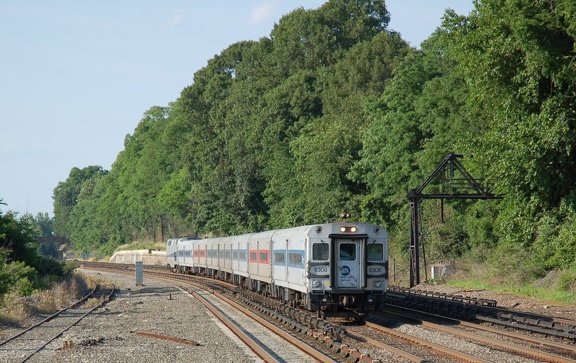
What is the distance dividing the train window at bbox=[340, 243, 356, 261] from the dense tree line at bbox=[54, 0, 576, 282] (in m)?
6.96

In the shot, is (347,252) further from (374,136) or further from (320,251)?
(374,136)

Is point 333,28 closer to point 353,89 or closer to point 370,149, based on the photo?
point 353,89

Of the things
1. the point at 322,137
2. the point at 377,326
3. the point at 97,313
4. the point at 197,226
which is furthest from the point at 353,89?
the point at 377,326

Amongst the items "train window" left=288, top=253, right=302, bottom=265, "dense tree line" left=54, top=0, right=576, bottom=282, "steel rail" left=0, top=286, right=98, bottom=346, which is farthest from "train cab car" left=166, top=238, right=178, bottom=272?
"train window" left=288, top=253, right=302, bottom=265

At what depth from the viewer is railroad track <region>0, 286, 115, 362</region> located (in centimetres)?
2028

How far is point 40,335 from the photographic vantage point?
24828 millimetres

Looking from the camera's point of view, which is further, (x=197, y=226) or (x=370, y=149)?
(x=197, y=226)

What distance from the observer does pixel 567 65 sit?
2736 cm

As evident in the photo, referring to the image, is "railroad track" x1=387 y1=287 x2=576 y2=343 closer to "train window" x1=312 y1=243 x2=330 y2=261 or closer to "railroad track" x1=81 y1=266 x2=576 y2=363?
"railroad track" x1=81 y1=266 x2=576 y2=363

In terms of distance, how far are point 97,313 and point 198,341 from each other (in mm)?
11734

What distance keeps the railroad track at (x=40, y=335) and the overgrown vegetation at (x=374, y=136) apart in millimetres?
15692

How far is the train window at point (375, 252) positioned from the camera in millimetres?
25562

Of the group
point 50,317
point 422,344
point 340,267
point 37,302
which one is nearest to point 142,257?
point 37,302

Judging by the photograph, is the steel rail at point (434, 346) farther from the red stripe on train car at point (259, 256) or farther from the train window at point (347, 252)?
the red stripe on train car at point (259, 256)
